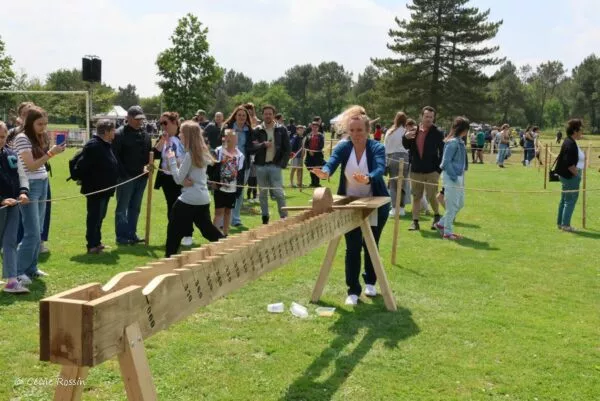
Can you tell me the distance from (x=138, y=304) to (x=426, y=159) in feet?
27.7

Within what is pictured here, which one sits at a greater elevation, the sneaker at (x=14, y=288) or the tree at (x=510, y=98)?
the tree at (x=510, y=98)

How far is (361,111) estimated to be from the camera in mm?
5812

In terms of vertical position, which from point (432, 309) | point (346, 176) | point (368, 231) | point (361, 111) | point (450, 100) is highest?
point (450, 100)

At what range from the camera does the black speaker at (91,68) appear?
954 inches

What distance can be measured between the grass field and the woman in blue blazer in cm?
50

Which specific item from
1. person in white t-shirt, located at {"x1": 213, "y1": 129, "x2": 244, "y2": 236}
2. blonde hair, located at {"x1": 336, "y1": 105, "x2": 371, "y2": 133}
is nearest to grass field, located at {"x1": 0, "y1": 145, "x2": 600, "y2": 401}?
person in white t-shirt, located at {"x1": 213, "y1": 129, "x2": 244, "y2": 236}

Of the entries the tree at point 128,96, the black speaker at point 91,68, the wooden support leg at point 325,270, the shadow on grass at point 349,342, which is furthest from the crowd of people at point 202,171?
the tree at point 128,96

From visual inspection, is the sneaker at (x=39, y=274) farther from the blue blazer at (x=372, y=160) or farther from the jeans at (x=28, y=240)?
the blue blazer at (x=372, y=160)

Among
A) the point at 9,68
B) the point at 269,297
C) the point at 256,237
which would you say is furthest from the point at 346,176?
the point at 9,68

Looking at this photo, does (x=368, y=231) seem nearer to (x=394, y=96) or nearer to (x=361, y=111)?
(x=361, y=111)

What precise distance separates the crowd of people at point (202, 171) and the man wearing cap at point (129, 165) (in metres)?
0.01

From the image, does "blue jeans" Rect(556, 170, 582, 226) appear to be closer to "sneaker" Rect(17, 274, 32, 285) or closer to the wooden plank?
"sneaker" Rect(17, 274, 32, 285)

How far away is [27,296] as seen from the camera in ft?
19.6

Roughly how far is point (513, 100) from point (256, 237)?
8765cm
